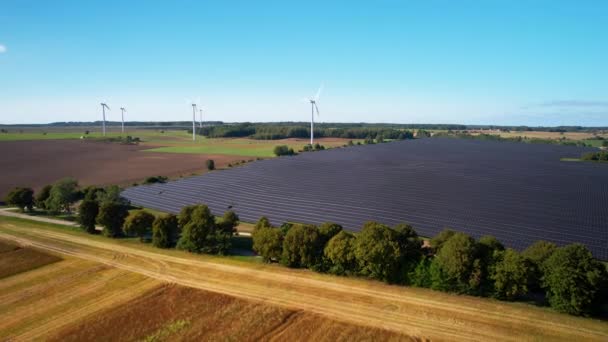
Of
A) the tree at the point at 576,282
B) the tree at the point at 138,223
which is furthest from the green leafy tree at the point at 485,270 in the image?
the tree at the point at 138,223

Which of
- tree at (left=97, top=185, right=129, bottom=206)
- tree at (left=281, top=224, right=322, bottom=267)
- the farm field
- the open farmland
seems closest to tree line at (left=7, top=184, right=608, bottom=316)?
tree at (left=281, top=224, right=322, bottom=267)

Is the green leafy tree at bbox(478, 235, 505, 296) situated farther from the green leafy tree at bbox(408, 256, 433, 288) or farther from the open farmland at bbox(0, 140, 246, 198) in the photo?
the open farmland at bbox(0, 140, 246, 198)

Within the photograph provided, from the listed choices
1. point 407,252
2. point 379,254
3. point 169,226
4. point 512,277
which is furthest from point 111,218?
point 512,277

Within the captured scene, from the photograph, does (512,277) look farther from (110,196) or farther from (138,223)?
(110,196)

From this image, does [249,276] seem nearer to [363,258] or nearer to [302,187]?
[363,258]

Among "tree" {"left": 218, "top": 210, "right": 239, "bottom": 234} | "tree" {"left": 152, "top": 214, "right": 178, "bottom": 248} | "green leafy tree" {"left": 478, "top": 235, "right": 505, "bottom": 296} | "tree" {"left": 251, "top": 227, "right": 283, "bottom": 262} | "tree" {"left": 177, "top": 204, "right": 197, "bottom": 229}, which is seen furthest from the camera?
"tree" {"left": 177, "top": 204, "right": 197, "bottom": 229}

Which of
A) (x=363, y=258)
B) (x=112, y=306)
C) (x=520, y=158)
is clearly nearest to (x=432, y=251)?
(x=363, y=258)
